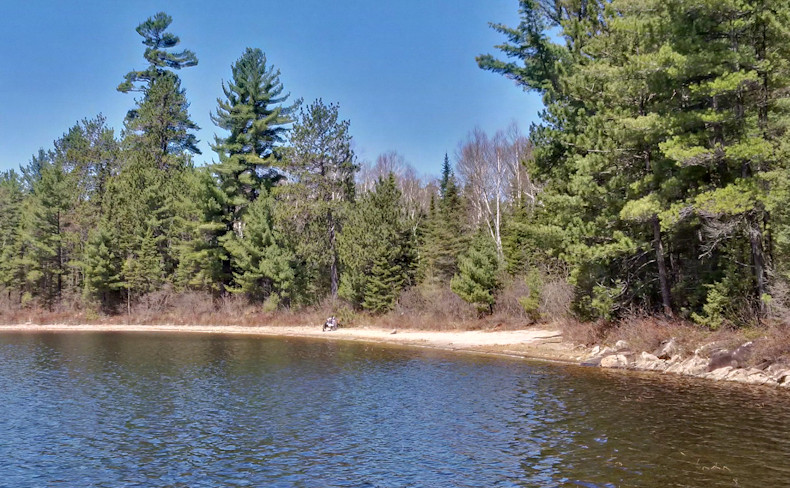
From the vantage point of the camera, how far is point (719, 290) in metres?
24.1

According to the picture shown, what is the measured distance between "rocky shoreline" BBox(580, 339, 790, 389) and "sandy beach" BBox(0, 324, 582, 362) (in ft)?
5.84

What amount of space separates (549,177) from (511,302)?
37.9 feet

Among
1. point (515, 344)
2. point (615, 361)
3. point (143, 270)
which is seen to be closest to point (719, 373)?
point (615, 361)

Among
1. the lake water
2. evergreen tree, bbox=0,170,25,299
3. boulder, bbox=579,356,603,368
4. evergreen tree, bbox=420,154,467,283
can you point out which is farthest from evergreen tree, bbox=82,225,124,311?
boulder, bbox=579,356,603,368

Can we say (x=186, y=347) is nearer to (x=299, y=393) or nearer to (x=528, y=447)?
(x=299, y=393)

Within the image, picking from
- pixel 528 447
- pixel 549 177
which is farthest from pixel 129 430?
pixel 549 177

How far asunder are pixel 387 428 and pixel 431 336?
23.4 metres

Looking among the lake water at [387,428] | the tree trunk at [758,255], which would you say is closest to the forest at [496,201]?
the tree trunk at [758,255]

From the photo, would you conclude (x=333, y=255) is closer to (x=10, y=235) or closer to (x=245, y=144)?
(x=245, y=144)

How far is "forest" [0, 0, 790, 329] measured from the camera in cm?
2289

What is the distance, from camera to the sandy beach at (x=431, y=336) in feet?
102

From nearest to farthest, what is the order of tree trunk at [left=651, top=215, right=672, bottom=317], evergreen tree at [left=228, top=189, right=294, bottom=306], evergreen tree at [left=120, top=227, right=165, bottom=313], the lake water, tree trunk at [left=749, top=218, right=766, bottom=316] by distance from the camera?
1. the lake water
2. tree trunk at [left=749, top=218, right=766, bottom=316]
3. tree trunk at [left=651, top=215, right=672, bottom=317]
4. evergreen tree at [left=228, top=189, right=294, bottom=306]
5. evergreen tree at [left=120, top=227, right=165, bottom=313]

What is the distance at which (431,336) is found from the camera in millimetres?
40219

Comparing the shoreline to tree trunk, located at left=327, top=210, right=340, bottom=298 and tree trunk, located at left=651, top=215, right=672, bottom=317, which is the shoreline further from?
tree trunk, located at left=327, top=210, right=340, bottom=298
